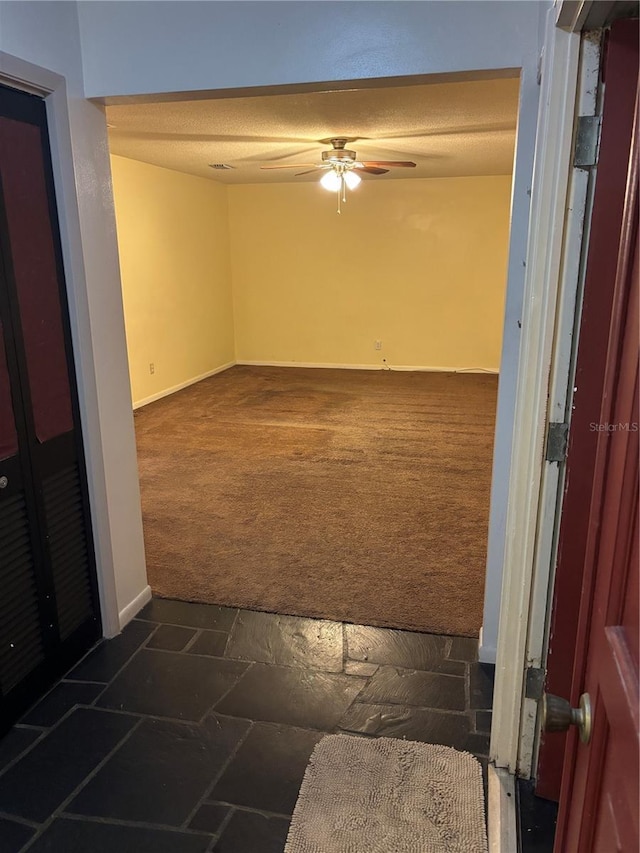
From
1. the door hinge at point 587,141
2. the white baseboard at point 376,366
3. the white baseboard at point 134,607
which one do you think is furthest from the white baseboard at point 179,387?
the door hinge at point 587,141

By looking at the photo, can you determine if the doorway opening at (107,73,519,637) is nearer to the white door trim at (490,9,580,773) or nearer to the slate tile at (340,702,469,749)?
the slate tile at (340,702,469,749)

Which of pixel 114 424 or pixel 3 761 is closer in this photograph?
pixel 3 761

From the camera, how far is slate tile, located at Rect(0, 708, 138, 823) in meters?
1.79

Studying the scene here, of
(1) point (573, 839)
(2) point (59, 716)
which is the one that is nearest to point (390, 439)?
(2) point (59, 716)

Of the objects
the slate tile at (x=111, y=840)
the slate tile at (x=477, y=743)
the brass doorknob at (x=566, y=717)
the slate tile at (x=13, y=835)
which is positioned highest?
the brass doorknob at (x=566, y=717)

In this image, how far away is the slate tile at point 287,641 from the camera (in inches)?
95.1

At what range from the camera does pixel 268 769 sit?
74.7 inches

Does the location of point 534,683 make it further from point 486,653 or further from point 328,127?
point 328,127

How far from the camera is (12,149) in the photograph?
188cm

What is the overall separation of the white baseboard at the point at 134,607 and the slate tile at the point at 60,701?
359 mm

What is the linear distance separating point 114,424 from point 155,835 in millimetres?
1401

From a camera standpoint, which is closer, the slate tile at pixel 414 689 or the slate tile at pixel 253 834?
the slate tile at pixel 253 834

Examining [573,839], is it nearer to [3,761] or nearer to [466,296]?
[3,761]

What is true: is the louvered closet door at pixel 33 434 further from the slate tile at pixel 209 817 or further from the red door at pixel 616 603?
the red door at pixel 616 603
